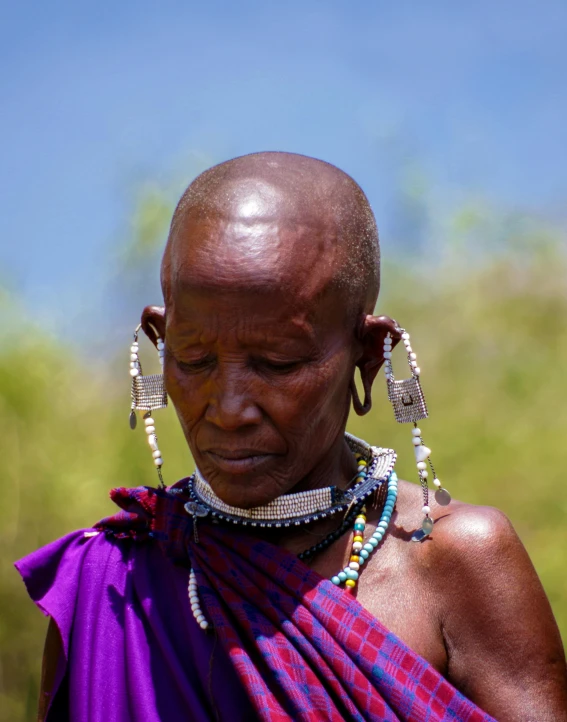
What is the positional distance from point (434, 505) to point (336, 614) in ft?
1.42

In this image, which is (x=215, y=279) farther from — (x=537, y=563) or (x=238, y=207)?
(x=537, y=563)

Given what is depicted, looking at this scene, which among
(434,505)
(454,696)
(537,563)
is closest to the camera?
(454,696)

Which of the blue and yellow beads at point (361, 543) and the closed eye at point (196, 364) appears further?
the blue and yellow beads at point (361, 543)

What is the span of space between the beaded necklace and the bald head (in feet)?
1.53

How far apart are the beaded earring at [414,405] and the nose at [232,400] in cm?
41

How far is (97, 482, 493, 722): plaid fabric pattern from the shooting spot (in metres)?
2.28

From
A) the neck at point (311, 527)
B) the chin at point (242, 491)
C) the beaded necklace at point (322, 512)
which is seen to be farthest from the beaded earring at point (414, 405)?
the chin at point (242, 491)

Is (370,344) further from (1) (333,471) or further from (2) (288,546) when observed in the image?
(2) (288,546)

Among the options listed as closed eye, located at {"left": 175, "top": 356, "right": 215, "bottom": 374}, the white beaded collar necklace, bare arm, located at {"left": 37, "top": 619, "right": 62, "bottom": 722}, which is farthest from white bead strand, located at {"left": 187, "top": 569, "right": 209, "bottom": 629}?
closed eye, located at {"left": 175, "top": 356, "right": 215, "bottom": 374}

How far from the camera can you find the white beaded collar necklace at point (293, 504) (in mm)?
2578

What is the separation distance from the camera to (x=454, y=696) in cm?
229

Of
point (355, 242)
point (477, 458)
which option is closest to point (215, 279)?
point (355, 242)

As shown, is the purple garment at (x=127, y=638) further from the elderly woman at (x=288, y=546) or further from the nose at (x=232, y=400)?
the nose at (x=232, y=400)

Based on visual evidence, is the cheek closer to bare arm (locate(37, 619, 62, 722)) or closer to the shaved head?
the shaved head
